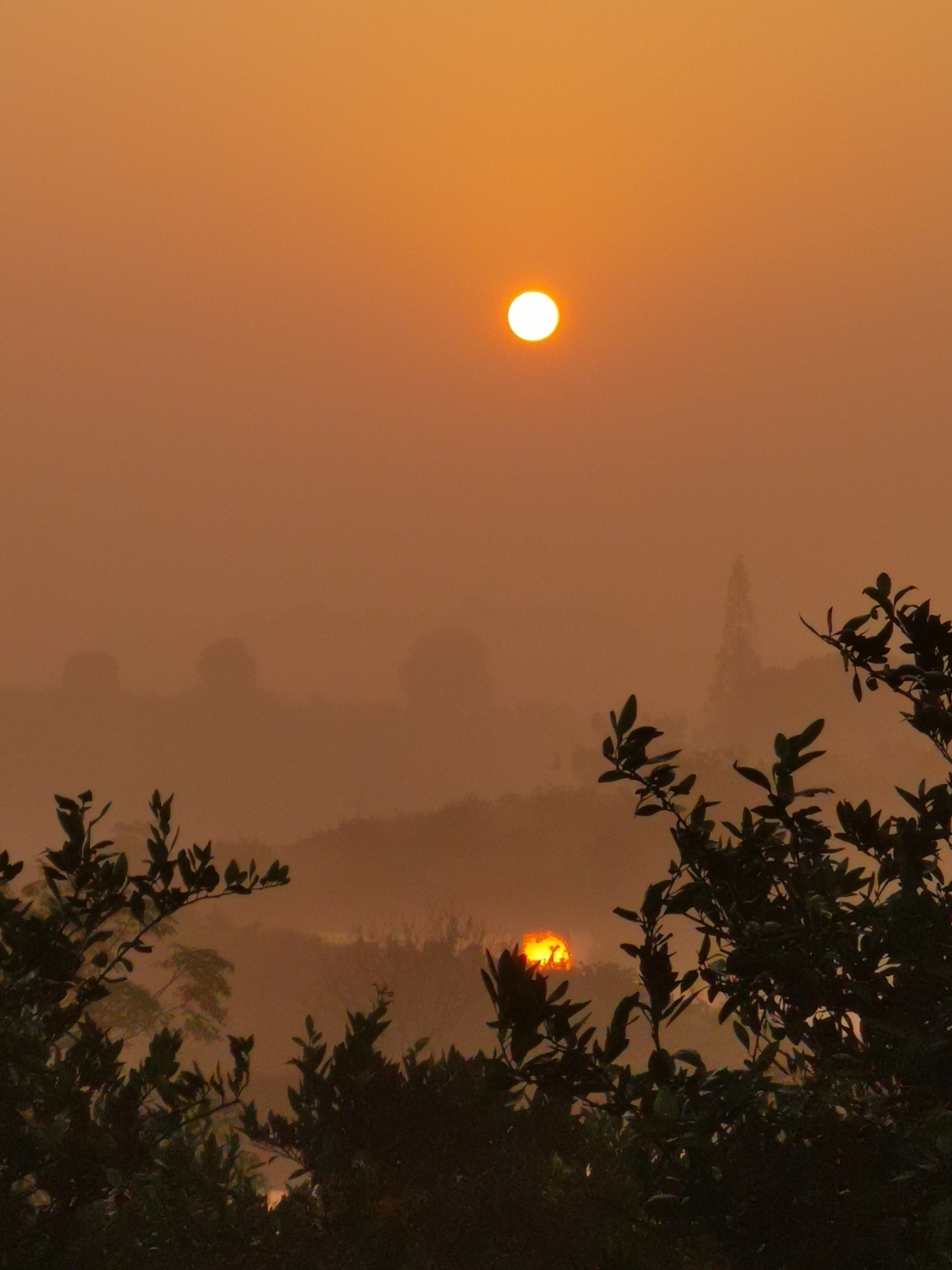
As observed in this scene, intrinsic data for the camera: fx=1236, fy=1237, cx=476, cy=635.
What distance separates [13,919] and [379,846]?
289ft

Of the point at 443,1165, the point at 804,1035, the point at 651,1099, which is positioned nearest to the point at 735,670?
the point at 443,1165

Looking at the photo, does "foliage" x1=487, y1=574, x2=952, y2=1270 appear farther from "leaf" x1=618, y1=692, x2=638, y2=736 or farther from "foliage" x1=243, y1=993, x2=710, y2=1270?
"foliage" x1=243, y1=993, x2=710, y2=1270

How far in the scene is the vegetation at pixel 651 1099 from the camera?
13.6 feet

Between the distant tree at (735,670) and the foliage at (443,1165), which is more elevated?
the distant tree at (735,670)

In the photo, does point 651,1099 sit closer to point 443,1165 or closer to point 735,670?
point 443,1165

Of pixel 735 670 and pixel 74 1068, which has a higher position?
pixel 735 670

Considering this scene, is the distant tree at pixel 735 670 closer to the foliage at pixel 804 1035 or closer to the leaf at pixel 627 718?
the foliage at pixel 804 1035

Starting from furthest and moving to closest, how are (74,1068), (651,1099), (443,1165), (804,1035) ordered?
(443,1165)
(74,1068)
(804,1035)
(651,1099)

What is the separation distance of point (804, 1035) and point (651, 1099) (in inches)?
25.9

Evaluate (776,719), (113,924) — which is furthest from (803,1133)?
(776,719)

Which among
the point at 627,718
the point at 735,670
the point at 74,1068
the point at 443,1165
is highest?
the point at 735,670

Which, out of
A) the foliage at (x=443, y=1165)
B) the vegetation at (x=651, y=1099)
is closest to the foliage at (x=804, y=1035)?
the vegetation at (x=651, y=1099)

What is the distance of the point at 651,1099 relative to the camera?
436cm

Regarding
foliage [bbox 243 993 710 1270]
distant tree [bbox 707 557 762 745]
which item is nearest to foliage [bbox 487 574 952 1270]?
foliage [bbox 243 993 710 1270]
